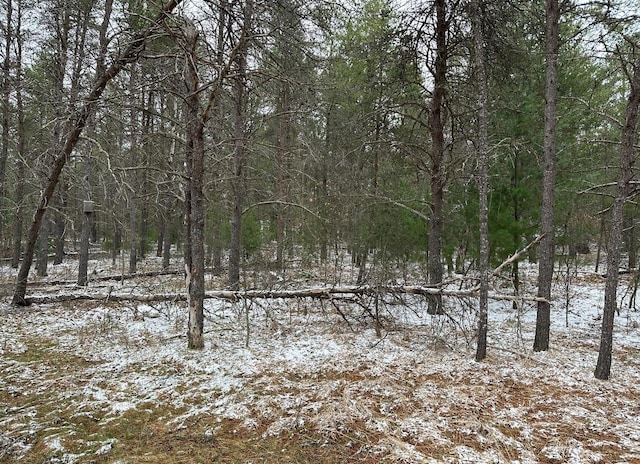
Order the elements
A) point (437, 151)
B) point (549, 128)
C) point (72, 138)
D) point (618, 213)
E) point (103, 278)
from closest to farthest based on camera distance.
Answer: point (618, 213)
point (549, 128)
point (72, 138)
point (437, 151)
point (103, 278)

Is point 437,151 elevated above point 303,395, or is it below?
above

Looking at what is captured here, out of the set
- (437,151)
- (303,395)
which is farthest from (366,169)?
(303,395)

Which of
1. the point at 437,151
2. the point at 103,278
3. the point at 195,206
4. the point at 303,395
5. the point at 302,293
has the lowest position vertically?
the point at 303,395

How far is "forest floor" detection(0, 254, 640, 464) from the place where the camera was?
142 inches

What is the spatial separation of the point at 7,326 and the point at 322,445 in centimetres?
638

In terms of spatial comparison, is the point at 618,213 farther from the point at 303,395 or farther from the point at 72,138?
the point at 72,138

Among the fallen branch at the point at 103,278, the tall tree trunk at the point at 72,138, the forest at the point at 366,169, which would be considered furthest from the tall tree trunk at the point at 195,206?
Result: the fallen branch at the point at 103,278

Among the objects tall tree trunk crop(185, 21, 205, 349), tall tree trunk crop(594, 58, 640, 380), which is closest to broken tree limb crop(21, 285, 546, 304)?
tall tree trunk crop(185, 21, 205, 349)

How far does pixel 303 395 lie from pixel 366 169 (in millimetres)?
11267

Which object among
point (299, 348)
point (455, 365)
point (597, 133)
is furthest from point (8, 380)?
point (597, 133)

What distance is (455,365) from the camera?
5773 millimetres

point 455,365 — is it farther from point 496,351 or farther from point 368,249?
point 368,249

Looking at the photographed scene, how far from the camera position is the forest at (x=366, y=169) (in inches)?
218

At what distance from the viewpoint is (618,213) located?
5.18m
